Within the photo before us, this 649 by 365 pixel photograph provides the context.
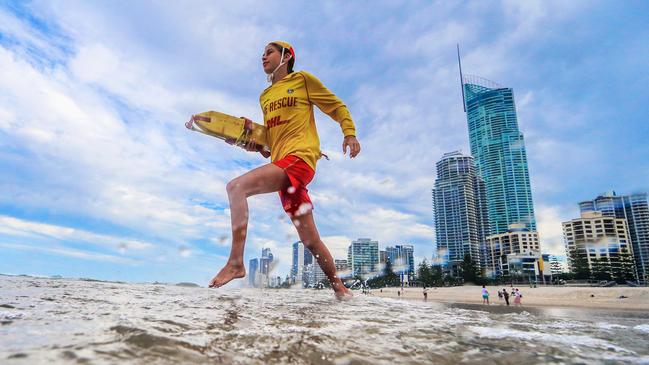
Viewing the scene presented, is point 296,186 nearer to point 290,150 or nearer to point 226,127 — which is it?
point 290,150

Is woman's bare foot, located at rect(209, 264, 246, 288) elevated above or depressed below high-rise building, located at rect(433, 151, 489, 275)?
below

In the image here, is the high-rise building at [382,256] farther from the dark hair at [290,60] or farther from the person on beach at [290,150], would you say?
the dark hair at [290,60]

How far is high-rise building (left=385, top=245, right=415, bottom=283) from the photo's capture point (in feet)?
312

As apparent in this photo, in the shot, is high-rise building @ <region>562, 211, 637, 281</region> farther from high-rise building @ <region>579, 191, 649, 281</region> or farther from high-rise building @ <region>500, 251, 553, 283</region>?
high-rise building @ <region>500, 251, 553, 283</region>

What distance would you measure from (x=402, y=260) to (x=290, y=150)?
9704 cm

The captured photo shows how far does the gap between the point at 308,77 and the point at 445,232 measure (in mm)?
91105

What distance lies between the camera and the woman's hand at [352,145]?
3.87 metres

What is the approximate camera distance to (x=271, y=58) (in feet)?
14.1

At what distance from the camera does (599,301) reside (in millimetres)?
28219

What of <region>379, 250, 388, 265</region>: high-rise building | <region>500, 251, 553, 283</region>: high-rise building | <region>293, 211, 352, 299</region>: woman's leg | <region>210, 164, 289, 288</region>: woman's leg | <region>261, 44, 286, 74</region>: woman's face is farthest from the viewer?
<region>379, 250, 388, 265</region>: high-rise building

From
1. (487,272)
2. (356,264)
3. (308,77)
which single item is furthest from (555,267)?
(308,77)

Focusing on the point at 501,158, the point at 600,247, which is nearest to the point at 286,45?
the point at 600,247

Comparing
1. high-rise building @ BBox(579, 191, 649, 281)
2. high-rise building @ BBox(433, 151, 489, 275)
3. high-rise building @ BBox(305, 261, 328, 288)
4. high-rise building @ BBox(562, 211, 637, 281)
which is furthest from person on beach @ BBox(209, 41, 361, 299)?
high-rise building @ BBox(433, 151, 489, 275)

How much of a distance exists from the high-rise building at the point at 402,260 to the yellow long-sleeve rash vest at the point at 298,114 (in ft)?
310
